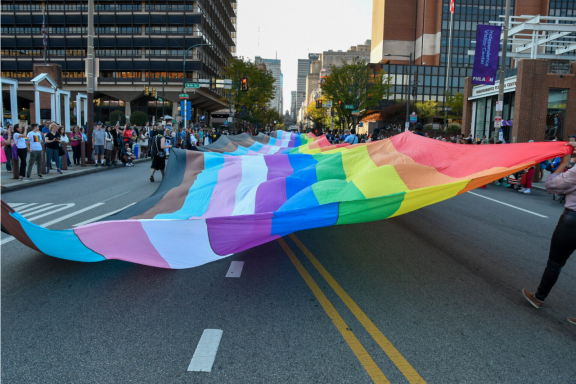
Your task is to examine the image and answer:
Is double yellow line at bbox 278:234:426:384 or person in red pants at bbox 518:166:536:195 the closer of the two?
double yellow line at bbox 278:234:426:384

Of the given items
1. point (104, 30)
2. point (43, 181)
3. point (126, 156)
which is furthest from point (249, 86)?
point (43, 181)

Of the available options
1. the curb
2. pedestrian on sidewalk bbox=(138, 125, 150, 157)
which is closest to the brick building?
pedestrian on sidewalk bbox=(138, 125, 150, 157)

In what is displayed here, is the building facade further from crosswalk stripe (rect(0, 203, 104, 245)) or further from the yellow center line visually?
the yellow center line

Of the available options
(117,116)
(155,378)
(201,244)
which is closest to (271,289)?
(201,244)

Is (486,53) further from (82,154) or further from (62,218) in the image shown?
(62,218)

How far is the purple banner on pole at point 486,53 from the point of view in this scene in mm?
22062

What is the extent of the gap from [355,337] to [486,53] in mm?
22573

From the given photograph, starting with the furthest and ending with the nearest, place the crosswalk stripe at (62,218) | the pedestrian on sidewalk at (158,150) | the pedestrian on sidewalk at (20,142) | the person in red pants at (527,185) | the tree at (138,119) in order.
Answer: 1. the tree at (138,119)
2. the person in red pants at (527,185)
3. the pedestrian on sidewalk at (158,150)
4. the pedestrian on sidewalk at (20,142)
5. the crosswalk stripe at (62,218)

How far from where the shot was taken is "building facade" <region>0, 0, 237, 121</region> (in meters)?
69.0

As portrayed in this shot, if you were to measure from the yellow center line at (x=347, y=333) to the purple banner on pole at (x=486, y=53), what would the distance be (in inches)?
804

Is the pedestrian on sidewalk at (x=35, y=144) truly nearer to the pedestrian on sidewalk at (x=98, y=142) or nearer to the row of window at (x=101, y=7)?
the pedestrian on sidewalk at (x=98, y=142)

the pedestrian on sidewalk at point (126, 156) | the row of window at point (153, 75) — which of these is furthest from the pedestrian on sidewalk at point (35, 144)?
the row of window at point (153, 75)

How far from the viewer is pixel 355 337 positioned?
156 inches

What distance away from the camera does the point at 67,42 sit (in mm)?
71062
